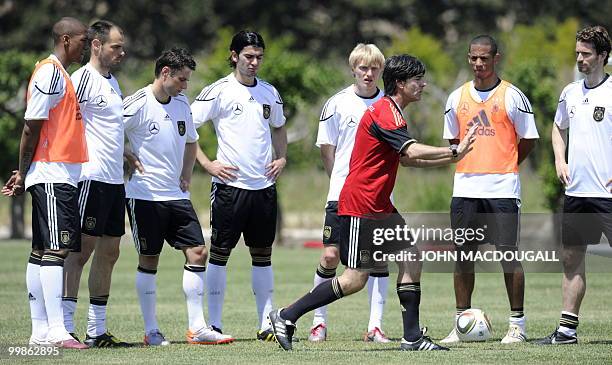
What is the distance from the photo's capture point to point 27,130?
10.1 meters

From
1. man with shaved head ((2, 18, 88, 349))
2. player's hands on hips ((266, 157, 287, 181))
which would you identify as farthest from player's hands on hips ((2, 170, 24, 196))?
player's hands on hips ((266, 157, 287, 181))

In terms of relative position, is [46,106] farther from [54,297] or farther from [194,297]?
[194,297]

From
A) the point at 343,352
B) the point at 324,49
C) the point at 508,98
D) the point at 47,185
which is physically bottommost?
the point at 343,352

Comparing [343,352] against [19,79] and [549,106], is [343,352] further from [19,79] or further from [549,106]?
[19,79]

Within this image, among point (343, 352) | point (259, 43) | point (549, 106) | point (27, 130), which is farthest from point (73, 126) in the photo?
point (549, 106)

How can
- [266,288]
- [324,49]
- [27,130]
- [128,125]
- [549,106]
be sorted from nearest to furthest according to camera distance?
[27,130]
[128,125]
[266,288]
[549,106]
[324,49]

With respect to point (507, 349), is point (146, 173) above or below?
above

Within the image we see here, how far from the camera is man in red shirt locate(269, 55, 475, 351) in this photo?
10148 millimetres

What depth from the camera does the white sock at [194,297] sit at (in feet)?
36.6

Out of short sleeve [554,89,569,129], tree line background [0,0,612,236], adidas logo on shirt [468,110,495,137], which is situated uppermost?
tree line background [0,0,612,236]

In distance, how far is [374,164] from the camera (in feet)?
33.3

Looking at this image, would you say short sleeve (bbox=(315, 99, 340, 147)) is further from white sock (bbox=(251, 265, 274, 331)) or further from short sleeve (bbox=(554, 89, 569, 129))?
short sleeve (bbox=(554, 89, 569, 129))

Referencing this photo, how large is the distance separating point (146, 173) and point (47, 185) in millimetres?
1161

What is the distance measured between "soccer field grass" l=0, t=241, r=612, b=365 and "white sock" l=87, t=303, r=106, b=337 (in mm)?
491
